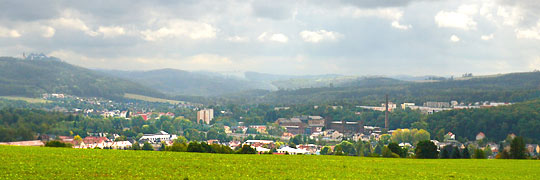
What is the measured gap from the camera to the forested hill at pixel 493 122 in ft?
444

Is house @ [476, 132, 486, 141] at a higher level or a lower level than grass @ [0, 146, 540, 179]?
lower

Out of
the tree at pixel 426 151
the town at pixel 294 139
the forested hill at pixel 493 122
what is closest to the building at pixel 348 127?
the town at pixel 294 139

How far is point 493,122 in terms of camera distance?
145m

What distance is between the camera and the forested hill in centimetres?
13535

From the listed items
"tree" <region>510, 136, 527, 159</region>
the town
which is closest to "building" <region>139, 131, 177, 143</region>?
the town

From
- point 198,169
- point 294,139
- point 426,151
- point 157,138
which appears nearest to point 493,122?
point 294,139

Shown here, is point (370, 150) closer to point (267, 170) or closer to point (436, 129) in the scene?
point (436, 129)

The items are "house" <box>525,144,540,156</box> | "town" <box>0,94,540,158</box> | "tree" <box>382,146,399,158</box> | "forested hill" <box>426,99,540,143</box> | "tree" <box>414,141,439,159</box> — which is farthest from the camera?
"forested hill" <box>426,99,540,143</box>

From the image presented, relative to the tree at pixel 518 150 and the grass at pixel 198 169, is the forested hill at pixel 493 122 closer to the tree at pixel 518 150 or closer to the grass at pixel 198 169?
the tree at pixel 518 150

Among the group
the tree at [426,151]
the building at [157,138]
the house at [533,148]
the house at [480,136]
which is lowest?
the building at [157,138]

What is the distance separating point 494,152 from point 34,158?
3954 inches

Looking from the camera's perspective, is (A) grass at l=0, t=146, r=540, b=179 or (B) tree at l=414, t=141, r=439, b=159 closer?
(A) grass at l=0, t=146, r=540, b=179

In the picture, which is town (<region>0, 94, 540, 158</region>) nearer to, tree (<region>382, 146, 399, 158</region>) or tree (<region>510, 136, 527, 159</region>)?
tree (<region>382, 146, 399, 158</region>)

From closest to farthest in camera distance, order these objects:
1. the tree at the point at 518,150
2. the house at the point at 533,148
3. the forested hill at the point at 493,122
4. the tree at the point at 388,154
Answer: the tree at the point at 518,150
the tree at the point at 388,154
the house at the point at 533,148
the forested hill at the point at 493,122
